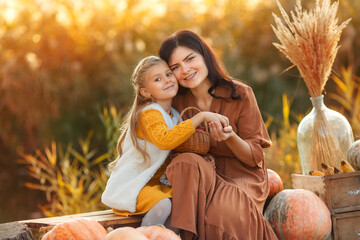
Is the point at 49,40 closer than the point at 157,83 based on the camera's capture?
No

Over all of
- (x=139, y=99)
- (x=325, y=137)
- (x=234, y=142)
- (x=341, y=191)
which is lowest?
(x=341, y=191)

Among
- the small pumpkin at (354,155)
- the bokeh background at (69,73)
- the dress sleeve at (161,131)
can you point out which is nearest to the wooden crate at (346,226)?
the small pumpkin at (354,155)

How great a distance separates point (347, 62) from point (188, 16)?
2701mm

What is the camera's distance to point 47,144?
20.9 ft

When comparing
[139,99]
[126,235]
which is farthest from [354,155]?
[126,235]

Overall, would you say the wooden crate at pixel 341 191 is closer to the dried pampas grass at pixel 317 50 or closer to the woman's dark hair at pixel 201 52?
the dried pampas grass at pixel 317 50

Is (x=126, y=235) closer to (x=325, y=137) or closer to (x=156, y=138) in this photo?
(x=156, y=138)

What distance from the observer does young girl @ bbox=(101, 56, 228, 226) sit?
2.86 meters

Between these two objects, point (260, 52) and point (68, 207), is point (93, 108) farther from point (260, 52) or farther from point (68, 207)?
point (260, 52)

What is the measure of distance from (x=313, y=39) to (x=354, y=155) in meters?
0.86

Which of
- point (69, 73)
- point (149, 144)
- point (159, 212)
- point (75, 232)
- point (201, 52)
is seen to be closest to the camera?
point (75, 232)

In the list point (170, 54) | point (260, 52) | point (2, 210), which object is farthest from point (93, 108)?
point (170, 54)

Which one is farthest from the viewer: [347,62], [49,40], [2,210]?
[347,62]

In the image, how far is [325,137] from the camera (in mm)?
3475
